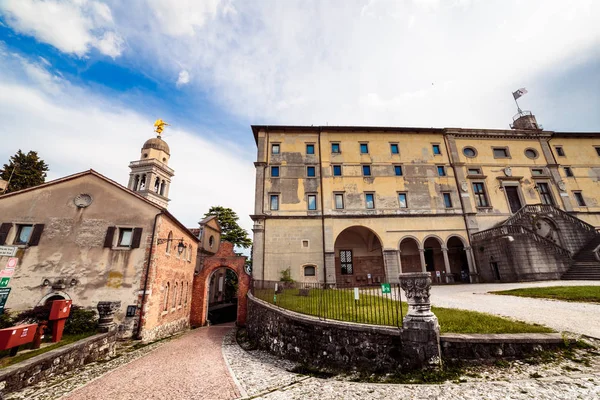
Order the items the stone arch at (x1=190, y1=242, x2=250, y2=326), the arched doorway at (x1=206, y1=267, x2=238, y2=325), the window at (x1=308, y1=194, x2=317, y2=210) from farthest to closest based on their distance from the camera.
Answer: the arched doorway at (x1=206, y1=267, x2=238, y2=325)
the window at (x1=308, y1=194, x2=317, y2=210)
the stone arch at (x1=190, y1=242, x2=250, y2=326)

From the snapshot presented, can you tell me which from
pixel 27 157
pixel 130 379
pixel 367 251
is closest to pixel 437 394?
pixel 130 379

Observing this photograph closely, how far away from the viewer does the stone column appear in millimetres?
20438

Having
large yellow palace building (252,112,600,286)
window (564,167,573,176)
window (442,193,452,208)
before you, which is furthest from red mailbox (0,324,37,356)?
window (564,167,573,176)

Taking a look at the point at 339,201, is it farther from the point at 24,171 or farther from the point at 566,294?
the point at 24,171

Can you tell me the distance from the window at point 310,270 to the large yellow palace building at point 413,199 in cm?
9

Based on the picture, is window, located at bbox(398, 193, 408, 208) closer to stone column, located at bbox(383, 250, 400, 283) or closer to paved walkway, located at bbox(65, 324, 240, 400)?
stone column, located at bbox(383, 250, 400, 283)

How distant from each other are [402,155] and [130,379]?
24.8 meters

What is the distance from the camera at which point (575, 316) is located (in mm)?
7191

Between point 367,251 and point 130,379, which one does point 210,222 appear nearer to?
point 367,251

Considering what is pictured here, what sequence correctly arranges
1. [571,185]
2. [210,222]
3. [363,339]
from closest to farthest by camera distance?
[363,339]
[571,185]
[210,222]

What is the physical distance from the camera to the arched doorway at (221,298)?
2321 centimetres

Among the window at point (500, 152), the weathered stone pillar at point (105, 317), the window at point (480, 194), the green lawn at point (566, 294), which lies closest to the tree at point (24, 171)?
the weathered stone pillar at point (105, 317)

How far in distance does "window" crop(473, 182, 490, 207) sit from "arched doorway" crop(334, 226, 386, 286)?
34.1 feet

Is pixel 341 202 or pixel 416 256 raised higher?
pixel 341 202
